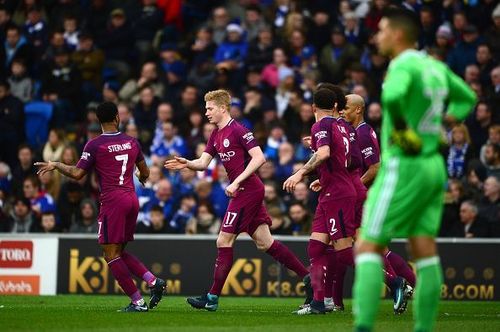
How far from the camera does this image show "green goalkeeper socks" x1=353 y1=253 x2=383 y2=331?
801 centimetres

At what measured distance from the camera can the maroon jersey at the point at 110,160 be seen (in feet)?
41.4

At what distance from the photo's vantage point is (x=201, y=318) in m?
12.0

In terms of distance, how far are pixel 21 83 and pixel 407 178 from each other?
15.7 meters

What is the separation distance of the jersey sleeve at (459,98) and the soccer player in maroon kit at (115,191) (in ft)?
15.8

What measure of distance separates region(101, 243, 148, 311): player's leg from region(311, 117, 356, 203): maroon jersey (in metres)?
2.30

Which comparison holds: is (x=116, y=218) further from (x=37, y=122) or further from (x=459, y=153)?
(x=37, y=122)

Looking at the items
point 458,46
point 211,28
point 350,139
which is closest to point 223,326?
point 350,139

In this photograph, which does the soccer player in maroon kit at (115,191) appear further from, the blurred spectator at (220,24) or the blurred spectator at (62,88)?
the blurred spectator at (220,24)

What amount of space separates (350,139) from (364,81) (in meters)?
7.60

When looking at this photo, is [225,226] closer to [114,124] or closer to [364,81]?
[114,124]

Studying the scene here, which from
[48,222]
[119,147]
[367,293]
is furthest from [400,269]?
[48,222]

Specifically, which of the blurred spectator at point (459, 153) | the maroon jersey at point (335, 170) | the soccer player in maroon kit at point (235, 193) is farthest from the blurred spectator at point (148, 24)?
the maroon jersey at point (335, 170)

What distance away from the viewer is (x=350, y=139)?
43.0ft

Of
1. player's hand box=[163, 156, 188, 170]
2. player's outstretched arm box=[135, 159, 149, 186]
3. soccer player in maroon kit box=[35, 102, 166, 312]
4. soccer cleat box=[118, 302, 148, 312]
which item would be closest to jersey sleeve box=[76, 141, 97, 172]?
soccer player in maroon kit box=[35, 102, 166, 312]
